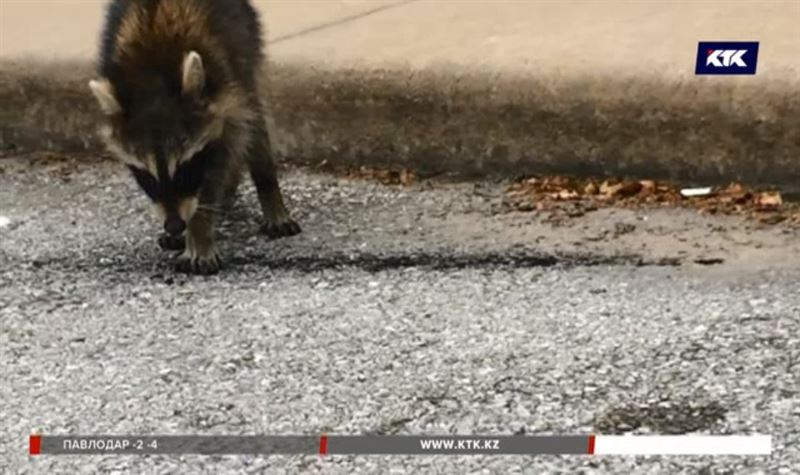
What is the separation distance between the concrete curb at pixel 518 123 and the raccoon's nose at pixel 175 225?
1482mm

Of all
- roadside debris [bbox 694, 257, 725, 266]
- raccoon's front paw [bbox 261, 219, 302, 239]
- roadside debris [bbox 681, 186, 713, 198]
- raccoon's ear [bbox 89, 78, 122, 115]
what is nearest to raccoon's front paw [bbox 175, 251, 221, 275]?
raccoon's front paw [bbox 261, 219, 302, 239]

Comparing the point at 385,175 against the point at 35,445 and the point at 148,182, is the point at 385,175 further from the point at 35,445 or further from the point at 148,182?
the point at 35,445

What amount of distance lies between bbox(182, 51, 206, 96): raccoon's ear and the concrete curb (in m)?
1.30

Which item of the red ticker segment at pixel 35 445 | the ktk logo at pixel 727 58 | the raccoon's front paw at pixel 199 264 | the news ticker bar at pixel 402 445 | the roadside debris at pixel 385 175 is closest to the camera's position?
the news ticker bar at pixel 402 445

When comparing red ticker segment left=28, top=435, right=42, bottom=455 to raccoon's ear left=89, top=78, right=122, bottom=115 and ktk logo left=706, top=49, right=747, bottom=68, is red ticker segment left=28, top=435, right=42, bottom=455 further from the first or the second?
ktk logo left=706, top=49, right=747, bottom=68

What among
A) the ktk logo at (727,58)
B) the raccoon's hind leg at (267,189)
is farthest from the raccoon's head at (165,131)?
the ktk logo at (727,58)

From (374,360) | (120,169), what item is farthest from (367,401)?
(120,169)

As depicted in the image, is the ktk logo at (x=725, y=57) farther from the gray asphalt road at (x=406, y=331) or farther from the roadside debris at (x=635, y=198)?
the gray asphalt road at (x=406, y=331)

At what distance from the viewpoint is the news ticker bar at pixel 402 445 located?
386 cm

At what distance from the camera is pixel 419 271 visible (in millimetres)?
5371

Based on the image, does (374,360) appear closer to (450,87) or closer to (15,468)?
(15,468)

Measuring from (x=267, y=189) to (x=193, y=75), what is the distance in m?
0.82

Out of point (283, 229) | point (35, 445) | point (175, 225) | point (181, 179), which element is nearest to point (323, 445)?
point (35, 445)

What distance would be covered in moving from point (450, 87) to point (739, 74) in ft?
4.34
